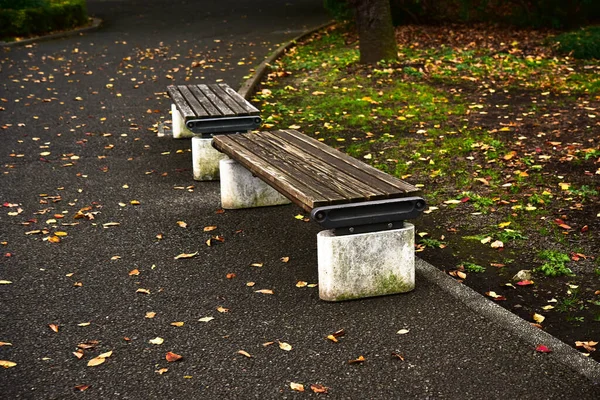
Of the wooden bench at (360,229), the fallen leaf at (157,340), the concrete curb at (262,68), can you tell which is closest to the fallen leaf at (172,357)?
the fallen leaf at (157,340)

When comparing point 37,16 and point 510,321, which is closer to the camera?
point 510,321

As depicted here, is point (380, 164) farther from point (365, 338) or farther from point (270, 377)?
point (270, 377)

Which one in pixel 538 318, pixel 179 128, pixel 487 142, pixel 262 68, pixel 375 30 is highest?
pixel 375 30

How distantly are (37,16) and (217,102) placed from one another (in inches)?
474

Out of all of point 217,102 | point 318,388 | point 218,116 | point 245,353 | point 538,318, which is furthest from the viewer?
point 217,102

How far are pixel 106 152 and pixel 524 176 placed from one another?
4.32 metres

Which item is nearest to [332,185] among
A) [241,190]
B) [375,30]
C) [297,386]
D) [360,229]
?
[360,229]

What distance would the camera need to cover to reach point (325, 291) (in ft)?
16.1

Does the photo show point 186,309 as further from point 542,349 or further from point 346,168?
point 542,349

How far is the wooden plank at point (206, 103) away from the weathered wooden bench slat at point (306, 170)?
55 cm

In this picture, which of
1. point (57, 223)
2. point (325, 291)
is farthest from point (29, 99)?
point (325, 291)

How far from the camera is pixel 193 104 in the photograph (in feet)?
26.2

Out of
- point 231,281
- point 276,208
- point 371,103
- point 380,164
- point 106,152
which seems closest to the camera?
point 231,281

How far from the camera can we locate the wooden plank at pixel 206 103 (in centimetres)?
738
